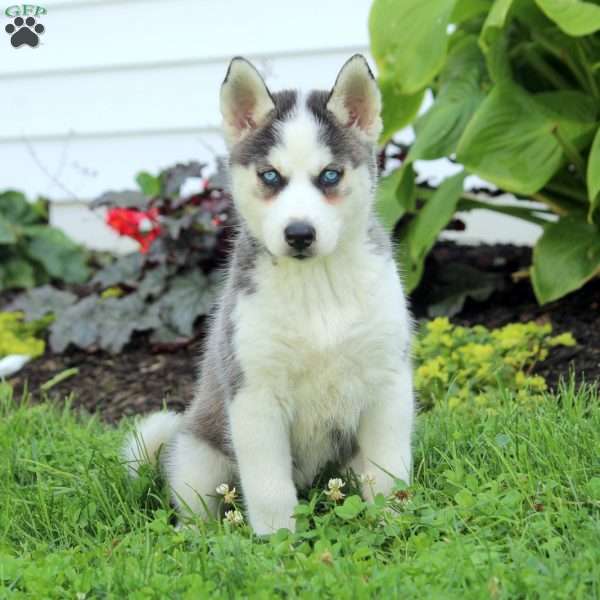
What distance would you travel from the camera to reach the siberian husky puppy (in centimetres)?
328

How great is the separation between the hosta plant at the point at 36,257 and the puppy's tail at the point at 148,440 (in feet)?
10.2

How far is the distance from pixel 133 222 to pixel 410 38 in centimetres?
216

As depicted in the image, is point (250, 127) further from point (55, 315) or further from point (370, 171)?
point (55, 315)

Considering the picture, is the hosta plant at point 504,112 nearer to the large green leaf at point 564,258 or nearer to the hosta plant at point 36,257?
the large green leaf at point 564,258

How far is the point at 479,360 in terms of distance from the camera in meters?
4.90

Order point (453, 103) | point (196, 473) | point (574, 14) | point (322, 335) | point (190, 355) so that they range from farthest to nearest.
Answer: point (190, 355) < point (453, 103) < point (574, 14) < point (196, 473) < point (322, 335)

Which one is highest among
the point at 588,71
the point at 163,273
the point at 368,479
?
the point at 588,71

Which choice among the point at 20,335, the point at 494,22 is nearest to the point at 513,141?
the point at 494,22

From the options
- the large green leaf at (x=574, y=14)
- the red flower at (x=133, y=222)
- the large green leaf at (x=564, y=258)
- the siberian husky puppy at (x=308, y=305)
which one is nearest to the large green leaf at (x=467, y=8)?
the large green leaf at (x=574, y=14)

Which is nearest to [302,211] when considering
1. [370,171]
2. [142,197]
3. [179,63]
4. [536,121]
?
[370,171]

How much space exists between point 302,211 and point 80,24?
5.00 metres

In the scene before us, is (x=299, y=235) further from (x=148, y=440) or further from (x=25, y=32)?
(x=25, y=32)

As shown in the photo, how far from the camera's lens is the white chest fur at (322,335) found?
11.0 feet

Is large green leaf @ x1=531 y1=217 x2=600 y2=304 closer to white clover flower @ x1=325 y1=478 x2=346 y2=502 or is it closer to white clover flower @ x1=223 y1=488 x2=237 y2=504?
white clover flower @ x1=325 y1=478 x2=346 y2=502
